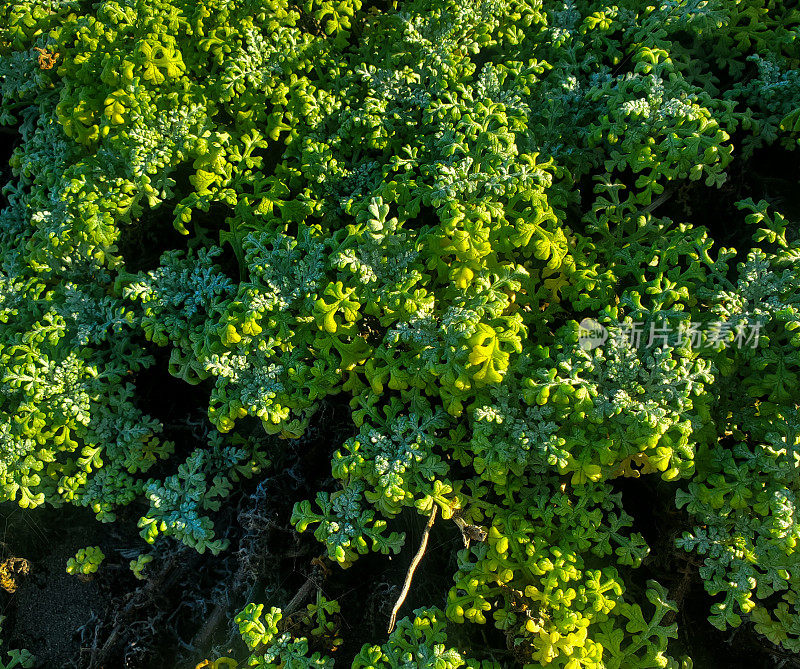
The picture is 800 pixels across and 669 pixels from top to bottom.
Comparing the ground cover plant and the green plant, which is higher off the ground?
the ground cover plant

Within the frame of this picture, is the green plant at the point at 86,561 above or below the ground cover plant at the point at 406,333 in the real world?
below

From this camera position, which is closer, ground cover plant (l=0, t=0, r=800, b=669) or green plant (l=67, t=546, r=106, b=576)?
ground cover plant (l=0, t=0, r=800, b=669)

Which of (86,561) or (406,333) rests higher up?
(406,333)

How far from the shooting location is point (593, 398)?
2.67 meters

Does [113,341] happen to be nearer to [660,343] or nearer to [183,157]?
[183,157]

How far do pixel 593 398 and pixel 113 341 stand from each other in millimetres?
2603

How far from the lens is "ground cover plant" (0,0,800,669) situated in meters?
2.71

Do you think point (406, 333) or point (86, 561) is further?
point (86, 561)

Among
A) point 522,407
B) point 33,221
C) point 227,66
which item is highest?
point 227,66

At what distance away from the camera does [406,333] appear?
284 cm

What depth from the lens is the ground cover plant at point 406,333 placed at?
2.71m

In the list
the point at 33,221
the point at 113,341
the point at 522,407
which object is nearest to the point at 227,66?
the point at 33,221

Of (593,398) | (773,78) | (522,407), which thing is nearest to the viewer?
(593,398)

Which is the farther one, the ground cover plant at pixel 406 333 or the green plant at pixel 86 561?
the green plant at pixel 86 561
